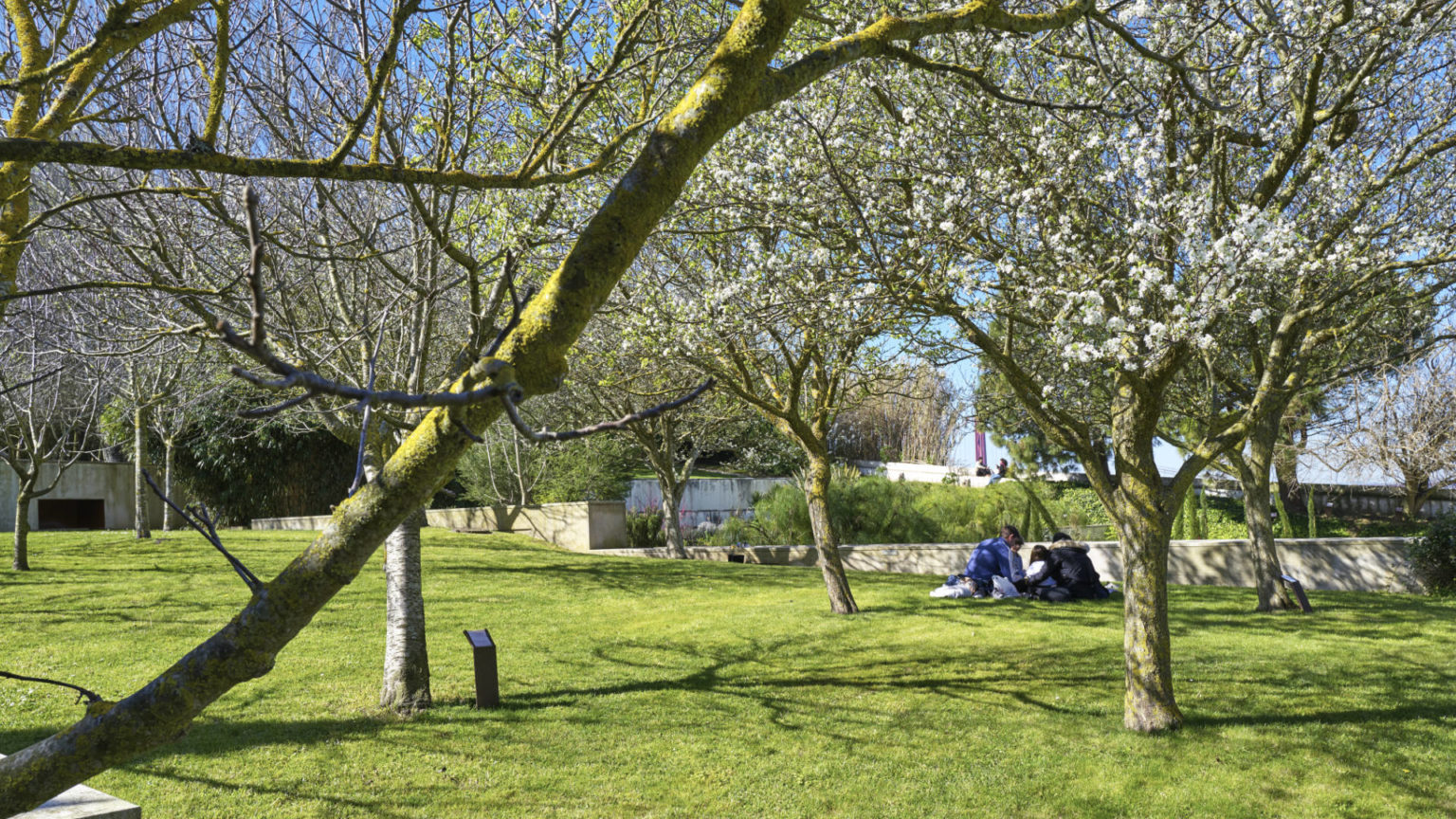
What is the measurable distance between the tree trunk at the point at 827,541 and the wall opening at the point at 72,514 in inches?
869

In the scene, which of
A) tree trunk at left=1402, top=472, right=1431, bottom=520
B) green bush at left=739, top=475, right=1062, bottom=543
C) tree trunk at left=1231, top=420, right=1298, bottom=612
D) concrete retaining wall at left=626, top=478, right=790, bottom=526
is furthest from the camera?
concrete retaining wall at left=626, top=478, right=790, bottom=526

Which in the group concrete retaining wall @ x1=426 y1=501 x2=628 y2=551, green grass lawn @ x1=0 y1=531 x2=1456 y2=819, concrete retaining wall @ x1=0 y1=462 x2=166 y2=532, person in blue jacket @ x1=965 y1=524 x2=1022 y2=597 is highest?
concrete retaining wall @ x1=0 y1=462 x2=166 y2=532

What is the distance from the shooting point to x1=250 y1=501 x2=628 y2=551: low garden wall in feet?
62.0

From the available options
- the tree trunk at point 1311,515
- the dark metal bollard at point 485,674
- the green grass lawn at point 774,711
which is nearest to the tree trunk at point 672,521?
the green grass lawn at point 774,711

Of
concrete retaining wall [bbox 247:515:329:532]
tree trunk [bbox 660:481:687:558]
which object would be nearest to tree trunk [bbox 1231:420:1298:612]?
tree trunk [bbox 660:481:687:558]

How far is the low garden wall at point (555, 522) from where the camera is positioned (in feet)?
62.0

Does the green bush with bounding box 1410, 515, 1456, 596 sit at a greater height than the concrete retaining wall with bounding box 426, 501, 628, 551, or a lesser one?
lesser

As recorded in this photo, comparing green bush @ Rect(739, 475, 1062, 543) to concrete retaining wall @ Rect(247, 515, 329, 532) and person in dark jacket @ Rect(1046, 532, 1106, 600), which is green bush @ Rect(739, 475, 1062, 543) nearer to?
person in dark jacket @ Rect(1046, 532, 1106, 600)

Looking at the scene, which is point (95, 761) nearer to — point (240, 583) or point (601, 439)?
point (240, 583)

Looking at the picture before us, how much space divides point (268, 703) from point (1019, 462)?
21.2 metres

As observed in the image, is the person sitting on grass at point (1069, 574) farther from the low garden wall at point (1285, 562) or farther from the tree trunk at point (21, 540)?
the tree trunk at point (21, 540)

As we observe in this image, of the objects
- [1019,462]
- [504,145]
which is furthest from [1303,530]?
[504,145]

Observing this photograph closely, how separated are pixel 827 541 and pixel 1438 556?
27.9 feet

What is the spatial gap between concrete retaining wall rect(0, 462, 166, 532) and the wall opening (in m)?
0.19
